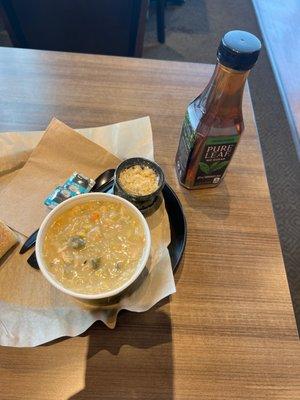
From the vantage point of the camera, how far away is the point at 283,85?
2.22 metres

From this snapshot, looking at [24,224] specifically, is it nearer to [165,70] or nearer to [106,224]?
[106,224]

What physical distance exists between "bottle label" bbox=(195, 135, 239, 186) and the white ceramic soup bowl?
0.20m

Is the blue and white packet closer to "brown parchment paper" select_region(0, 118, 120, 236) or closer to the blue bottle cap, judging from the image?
"brown parchment paper" select_region(0, 118, 120, 236)

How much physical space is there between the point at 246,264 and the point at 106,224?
300 millimetres

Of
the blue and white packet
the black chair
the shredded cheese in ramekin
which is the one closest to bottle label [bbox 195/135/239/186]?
the shredded cheese in ramekin

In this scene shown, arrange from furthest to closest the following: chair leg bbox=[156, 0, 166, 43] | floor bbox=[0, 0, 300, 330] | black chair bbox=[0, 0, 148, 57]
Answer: chair leg bbox=[156, 0, 166, 43], floor bbox=[0, 0, 300, 330], black chair bbox=[0, 0, 148, 57]

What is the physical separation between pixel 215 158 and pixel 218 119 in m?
0.08

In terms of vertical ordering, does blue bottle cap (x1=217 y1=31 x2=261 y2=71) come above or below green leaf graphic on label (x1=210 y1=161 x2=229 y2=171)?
above

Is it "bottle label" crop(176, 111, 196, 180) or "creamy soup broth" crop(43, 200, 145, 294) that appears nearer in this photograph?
"creamy soup broth" crop(43, 200, 145, 294)

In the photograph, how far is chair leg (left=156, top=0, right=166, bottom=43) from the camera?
2.16 meters

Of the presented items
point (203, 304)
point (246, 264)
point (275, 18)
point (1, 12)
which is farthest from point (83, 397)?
point (275, 18)

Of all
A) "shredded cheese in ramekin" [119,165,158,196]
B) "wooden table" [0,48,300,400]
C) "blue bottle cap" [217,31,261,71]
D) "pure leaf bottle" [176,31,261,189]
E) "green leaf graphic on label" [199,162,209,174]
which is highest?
"blue bottle cap" [217,31,261,71]

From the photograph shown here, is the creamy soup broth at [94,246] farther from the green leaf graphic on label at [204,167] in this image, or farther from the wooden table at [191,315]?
the green leaf graphic on label at [204,167]

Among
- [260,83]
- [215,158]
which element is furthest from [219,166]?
[260,83]
